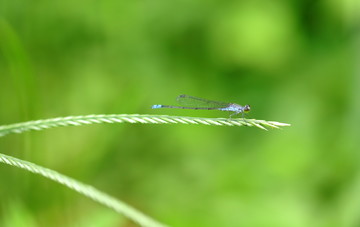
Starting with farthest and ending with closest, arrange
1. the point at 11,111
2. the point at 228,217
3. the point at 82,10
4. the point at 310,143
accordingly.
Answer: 1. the point at 82,10
2. the point at 11,111
3. the point at 310,143
4. the point at 228,217

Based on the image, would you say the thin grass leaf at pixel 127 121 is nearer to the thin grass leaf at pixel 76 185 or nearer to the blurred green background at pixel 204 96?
the thin grass leaf at pixel 76 185

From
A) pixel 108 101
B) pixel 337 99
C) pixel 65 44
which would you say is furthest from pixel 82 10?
pixel 337 99

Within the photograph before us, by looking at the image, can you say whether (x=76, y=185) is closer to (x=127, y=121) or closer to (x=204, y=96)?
(x=127, y=121)

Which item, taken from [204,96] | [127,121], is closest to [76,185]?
[127,121]

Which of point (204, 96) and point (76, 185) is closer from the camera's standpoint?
point (76, 185)

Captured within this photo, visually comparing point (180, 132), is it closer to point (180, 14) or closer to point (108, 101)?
point (108, 101)

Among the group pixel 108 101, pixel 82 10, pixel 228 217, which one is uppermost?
pixel 82 10

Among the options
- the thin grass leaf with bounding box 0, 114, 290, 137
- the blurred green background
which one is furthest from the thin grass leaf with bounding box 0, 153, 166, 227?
the blurred green background

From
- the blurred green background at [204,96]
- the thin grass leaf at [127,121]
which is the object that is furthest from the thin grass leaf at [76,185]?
the blurred green background at [204,96]
